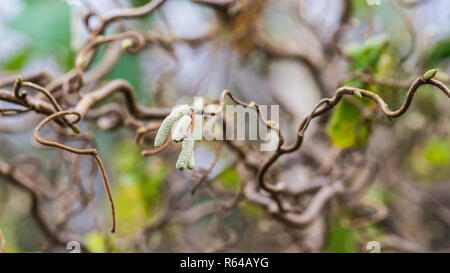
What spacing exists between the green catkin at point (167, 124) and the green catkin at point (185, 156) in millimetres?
21

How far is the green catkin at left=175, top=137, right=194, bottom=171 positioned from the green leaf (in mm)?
287

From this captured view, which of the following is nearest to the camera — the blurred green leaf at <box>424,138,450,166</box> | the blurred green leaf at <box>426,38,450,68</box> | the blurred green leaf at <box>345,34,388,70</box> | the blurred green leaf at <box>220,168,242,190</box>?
the blurred green leaf at <box>345,34,388,70</box>

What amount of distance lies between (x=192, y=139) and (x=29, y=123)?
0.51 metres

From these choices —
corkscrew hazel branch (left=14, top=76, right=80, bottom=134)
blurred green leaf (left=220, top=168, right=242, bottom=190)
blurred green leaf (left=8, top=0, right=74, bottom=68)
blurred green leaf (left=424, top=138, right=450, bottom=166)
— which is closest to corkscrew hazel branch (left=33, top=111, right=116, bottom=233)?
corkscrew hazel branch (left=14, top=76, right=80, bottom=134)

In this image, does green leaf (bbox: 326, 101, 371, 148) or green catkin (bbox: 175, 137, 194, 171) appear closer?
green catkin (bbox: 175, 137, 194, 171)

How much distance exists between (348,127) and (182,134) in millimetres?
306

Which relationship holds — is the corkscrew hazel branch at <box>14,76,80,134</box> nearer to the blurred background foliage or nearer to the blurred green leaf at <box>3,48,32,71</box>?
the blurred background foliage

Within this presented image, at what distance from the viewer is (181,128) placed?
31cm

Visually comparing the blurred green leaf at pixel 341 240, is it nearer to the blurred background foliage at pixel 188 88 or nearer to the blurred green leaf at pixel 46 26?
the blurred background foliage at pixel 188 88

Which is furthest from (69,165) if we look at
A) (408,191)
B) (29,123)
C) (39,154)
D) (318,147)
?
(408,191)

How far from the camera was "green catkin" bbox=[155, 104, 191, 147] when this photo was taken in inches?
12.2

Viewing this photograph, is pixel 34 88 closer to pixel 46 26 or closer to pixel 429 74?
pixel 429 74

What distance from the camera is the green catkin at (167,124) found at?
310 millimetres
